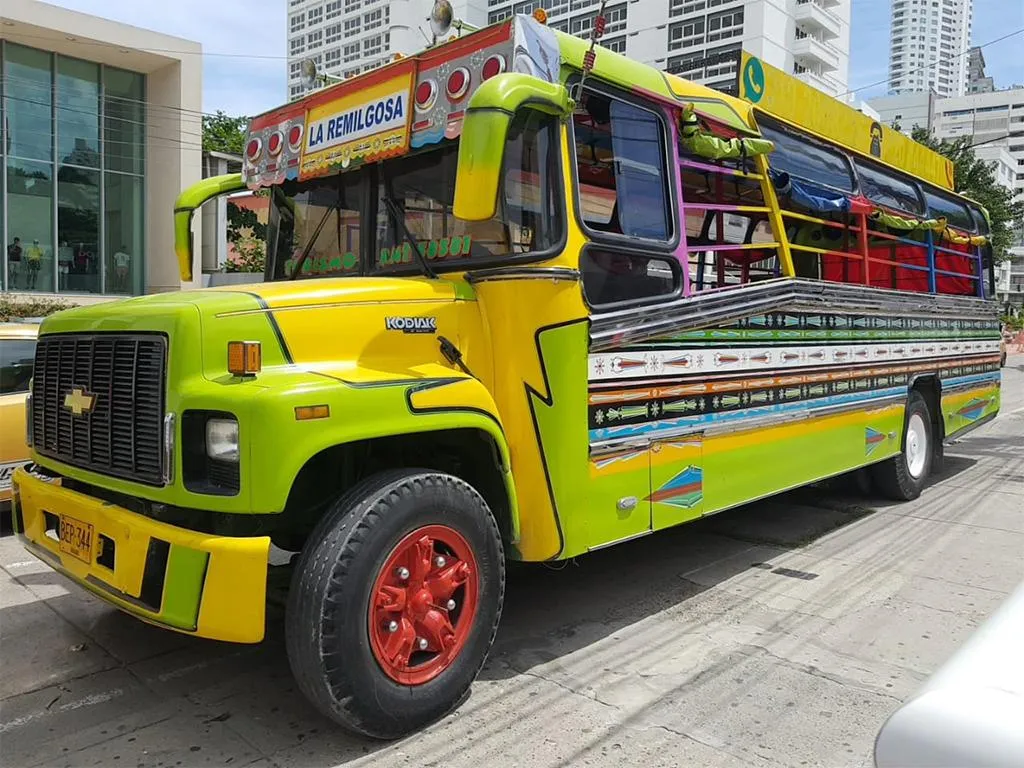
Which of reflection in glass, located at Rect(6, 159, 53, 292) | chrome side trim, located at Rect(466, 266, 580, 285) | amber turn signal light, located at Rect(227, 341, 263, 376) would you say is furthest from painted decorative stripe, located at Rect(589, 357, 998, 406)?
reflection in glass, located at Rect(6, 159, 53, 292)

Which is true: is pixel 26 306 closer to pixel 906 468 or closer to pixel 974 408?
pixel 906 468

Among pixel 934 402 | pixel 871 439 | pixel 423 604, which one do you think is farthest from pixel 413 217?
pixel 934 402

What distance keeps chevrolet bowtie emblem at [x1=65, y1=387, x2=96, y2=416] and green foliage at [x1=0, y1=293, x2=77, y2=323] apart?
46.2ft

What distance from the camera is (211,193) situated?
5207 mm

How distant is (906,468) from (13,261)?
18.9 metres

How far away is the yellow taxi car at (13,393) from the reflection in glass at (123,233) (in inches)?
603

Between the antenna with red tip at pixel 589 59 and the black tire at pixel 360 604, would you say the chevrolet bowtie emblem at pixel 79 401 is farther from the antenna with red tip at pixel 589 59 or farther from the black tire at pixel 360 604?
the antenna with red tip at pixel 589 59

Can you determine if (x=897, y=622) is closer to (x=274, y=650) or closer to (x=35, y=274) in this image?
(x=274, y=650)

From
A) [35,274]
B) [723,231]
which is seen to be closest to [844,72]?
[35,274]

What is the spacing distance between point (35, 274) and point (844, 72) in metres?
85.4

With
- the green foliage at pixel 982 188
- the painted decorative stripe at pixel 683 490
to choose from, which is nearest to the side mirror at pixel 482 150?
the painted decorative stripe at pixel 683 490

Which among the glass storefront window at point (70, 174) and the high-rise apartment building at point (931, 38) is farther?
the high-rise apartment building at point (931, 38)

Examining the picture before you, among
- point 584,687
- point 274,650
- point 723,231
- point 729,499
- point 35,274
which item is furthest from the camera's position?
point 35,274

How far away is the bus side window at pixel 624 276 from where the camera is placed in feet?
13.0
